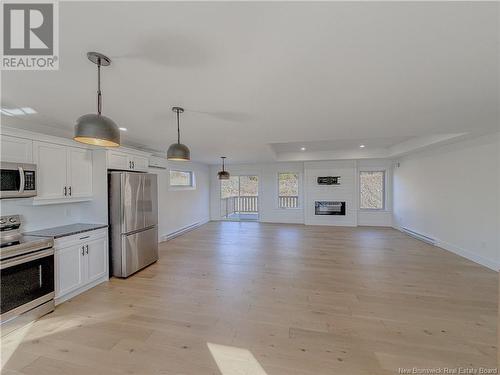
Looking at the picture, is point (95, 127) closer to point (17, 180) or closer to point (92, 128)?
point (92, 128)

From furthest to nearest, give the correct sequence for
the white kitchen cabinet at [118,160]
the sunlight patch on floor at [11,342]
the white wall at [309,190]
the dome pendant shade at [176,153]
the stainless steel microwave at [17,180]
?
the white wall at [309,190] < the white kitchen cabinet at [118,160] < the dome pendant shade at [176,153] < the stainless steel microwave at [17,180] < the sunlight patch on floor at [11,342]

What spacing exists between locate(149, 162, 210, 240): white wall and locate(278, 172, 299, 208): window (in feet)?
10.3

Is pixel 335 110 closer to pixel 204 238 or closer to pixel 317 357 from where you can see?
pixel 317 357

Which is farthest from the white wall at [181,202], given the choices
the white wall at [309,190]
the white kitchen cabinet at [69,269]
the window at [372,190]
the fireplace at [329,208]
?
the window at [372,190]

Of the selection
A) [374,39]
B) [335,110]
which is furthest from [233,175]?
[374,39]

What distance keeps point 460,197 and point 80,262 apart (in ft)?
23.4

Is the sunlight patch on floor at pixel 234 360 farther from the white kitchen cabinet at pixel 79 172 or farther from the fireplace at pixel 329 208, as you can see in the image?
the fireplace at pixel 329 208

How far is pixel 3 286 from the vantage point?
7.36 feet

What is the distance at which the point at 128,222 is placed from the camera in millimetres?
3744

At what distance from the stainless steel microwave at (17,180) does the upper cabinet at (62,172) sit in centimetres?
18

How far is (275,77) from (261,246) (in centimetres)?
443

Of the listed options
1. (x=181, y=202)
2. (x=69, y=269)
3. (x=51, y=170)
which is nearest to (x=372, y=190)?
(x=181, y=202)

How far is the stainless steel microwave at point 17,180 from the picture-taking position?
244 centimetres

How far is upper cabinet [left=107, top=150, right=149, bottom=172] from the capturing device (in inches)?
144
